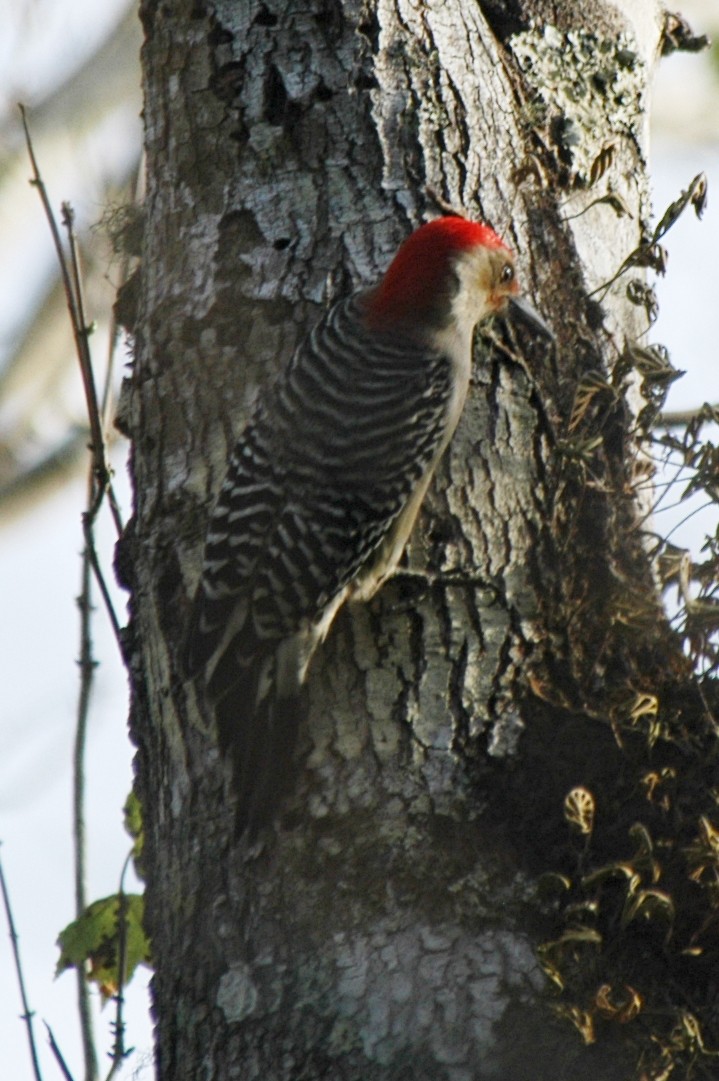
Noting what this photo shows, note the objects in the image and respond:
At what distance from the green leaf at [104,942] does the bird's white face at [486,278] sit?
1932mm

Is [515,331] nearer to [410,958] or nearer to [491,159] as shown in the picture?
[491,159]

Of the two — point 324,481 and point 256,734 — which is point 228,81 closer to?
point 324,481

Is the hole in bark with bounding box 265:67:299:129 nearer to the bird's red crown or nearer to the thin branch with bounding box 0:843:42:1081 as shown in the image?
the bird's red crown

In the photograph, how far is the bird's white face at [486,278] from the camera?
3.86 metres

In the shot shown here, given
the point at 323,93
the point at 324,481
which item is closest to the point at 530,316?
the point at 324,481

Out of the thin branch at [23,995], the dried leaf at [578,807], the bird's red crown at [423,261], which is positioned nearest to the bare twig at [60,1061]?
the thin branch at [23,995]

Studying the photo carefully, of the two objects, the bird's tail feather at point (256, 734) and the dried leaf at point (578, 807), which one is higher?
the bird's tail feather at point (256, 734)

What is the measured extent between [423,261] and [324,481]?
65cm

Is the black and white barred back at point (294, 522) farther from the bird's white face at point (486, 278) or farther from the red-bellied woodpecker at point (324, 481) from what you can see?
the bird's white face at point (486, 278)

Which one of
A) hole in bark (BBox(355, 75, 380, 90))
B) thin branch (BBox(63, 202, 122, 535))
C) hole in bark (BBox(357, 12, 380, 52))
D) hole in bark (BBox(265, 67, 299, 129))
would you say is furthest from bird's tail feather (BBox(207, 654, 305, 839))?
hole in bark (BBox(357, 12, 380, 52))

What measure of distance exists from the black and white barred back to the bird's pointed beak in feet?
0.86

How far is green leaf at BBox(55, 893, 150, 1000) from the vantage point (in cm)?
397

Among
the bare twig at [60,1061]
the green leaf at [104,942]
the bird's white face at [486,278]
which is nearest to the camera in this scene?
the bare twig at [60,1061]

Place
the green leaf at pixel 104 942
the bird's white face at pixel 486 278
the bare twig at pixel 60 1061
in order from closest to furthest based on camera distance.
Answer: the bare twig at pixel 60 1061 < the bird's white face at pixel 486 278 < the green leaf at pixel 104 942
